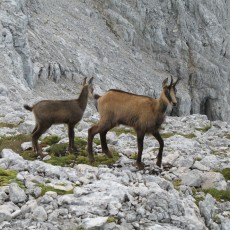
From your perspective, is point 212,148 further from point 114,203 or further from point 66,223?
point 66,223

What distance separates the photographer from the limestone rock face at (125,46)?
40625 mm

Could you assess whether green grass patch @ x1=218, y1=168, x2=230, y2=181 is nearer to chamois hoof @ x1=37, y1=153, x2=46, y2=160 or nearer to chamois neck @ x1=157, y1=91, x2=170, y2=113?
chamois neck @ x1=157, y1=91, x2=170, y2=113

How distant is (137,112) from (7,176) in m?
4.44

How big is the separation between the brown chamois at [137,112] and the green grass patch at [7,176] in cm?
327

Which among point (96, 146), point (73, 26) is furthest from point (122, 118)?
Result: point (73, 26)

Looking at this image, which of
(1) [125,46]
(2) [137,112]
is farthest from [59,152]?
(1) [125,46]

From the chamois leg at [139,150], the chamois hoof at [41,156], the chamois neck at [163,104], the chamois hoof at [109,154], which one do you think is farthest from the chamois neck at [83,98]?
the chamois neck at [163,104]

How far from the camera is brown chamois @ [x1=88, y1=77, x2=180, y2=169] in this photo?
11844 mm

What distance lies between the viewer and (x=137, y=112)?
39.8 ft

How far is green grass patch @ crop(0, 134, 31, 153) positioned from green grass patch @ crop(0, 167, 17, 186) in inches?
161

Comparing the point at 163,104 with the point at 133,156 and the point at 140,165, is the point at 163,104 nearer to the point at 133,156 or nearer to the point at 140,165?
the point at 140,165

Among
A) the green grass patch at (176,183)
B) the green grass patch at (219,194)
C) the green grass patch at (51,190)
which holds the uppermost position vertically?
the green grass patch at (51,190)

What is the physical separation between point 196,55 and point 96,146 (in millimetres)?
57151

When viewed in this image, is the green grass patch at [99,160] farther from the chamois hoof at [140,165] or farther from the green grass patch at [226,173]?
the green grass patch at [226,173]
